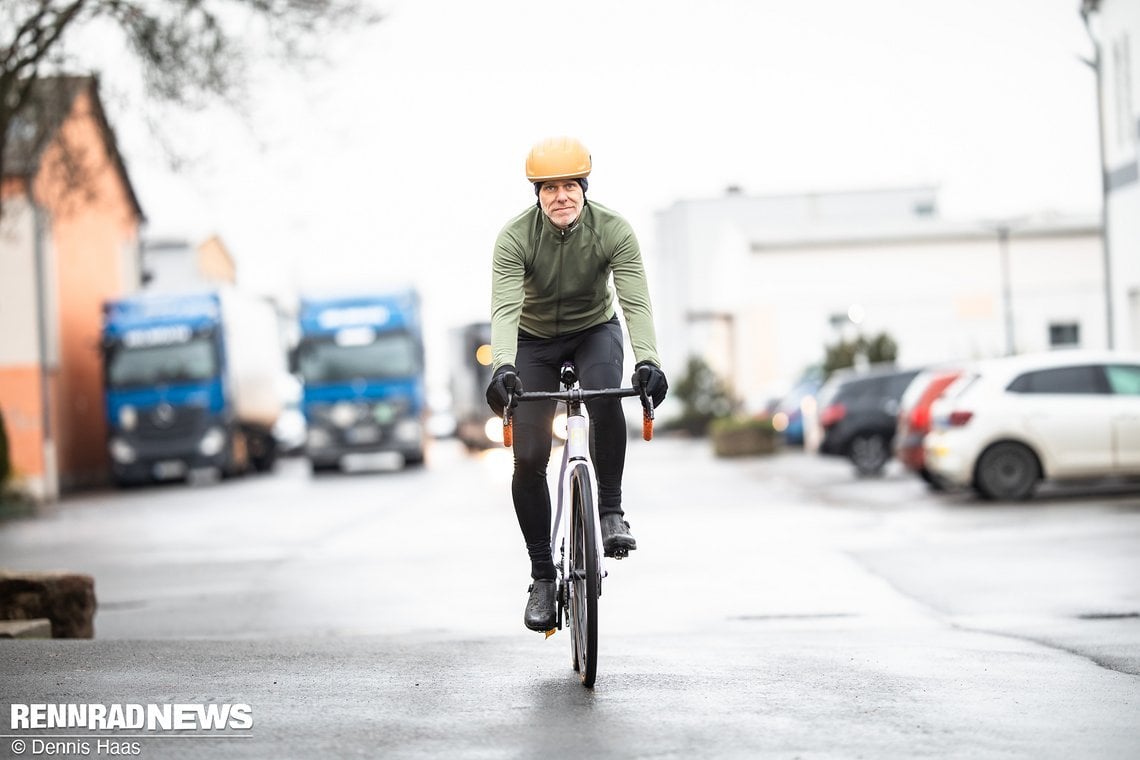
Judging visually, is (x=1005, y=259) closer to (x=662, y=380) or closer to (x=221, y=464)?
(x=221, y=464)

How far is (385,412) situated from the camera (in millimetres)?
34531

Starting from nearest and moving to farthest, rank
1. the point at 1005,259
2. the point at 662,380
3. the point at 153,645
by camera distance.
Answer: the point at 662,380 < the point at 153,645 < the point at 1005,259

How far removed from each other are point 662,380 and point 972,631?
3376mm

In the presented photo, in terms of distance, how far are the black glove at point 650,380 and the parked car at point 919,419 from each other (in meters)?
14.3

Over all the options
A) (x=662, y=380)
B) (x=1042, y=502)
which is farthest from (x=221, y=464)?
(x=662, y=380)

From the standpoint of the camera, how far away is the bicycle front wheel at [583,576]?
6125 millimetres

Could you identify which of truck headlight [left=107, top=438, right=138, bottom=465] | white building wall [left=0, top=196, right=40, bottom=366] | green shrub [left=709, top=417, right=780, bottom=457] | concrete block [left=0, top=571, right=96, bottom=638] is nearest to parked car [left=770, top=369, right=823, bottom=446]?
green shrub [left=709, top=417, right=780, bottom=457]

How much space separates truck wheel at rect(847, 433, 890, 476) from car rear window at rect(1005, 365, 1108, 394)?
732 centimetres

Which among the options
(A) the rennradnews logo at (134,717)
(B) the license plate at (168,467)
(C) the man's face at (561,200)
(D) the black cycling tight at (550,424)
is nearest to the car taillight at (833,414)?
(B) the license plate at (168,467)

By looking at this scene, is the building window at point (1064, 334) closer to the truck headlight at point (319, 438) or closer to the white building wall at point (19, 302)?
the truck headlight at point (319, 438)

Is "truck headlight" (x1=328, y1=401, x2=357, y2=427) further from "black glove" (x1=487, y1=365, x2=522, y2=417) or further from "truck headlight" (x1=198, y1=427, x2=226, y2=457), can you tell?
"black glove" (x1=487, y1=365, x2=522, y2=417)

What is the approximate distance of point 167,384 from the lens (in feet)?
113

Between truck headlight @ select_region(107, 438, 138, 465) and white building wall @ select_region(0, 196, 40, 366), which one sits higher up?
white building wall @ select_region(0, 196, 40, 366)

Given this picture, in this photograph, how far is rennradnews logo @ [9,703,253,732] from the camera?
5.52m
